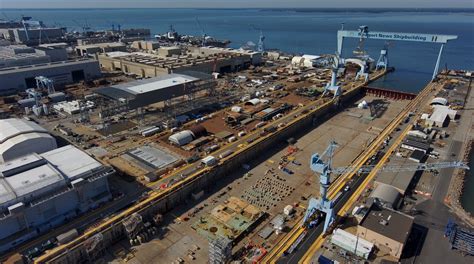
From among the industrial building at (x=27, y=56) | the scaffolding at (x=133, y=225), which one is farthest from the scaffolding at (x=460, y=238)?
the industrial building at (x=27, y=56)

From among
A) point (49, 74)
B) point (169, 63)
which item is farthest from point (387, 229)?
point (49, 74)

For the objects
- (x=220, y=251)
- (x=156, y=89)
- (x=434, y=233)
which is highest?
(x=156, y=89)

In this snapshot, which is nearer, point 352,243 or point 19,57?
point 352,243

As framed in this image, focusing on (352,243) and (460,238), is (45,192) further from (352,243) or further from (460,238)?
(460,238)

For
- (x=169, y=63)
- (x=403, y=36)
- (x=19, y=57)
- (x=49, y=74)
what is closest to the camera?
(x=403, y=36)

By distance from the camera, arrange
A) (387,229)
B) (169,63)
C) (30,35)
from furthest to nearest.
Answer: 1. (30,35)
2. (169,63)
3. (387,229)

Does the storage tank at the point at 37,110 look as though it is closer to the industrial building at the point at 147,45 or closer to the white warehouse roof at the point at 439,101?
the industrial building at the point at 147,45

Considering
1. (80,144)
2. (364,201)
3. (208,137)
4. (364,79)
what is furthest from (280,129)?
(364,79)
